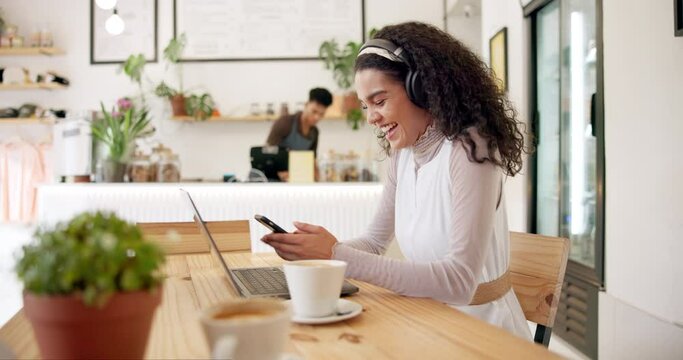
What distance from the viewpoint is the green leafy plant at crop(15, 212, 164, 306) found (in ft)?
1.51

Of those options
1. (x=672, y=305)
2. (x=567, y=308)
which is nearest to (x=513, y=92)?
(x=567, y=308)

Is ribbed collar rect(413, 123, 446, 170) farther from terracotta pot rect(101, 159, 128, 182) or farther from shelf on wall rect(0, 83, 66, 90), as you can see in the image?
shelf on wall rect(0, 83, 66, 90)

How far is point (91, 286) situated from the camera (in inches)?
18.1

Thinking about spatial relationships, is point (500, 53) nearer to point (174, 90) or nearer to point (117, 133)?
point (117, 133)

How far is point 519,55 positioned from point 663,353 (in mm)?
2223

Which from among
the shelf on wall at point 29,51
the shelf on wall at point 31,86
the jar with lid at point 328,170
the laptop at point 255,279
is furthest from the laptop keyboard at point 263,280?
the shelf on wall at point 29,51

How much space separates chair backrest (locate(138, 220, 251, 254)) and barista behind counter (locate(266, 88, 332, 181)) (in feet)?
9.70

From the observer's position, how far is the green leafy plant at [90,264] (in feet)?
1.51

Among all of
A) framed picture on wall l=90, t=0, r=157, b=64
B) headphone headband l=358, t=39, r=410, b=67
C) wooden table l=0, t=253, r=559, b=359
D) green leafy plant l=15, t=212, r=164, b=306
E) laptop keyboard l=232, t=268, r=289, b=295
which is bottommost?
wooden table l=0, t=253, r=559, b=359

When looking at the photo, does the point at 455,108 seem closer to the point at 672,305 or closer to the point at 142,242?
the point at 142,242

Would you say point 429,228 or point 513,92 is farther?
point 513,92

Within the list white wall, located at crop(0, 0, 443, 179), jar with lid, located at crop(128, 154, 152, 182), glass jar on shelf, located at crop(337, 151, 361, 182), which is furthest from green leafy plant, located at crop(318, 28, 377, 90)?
jar with lid, located at crop(128, 154, 152, 182)

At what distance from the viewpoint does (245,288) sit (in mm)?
1070

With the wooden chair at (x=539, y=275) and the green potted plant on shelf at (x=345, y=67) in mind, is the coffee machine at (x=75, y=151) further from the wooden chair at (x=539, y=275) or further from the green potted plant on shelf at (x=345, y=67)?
the wooden chair at (x=539, y=275)
